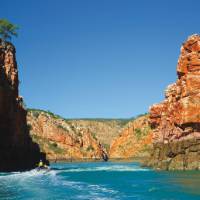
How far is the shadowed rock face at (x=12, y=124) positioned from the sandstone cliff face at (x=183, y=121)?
3206 centimetres

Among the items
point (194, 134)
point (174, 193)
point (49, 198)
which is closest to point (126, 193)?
point (174, 193)

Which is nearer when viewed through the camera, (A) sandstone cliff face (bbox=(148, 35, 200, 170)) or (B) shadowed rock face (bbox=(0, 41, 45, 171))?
(A) sandstone cliff face (bbox=(148, 35, 200, 170))

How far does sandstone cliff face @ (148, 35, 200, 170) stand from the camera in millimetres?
101812

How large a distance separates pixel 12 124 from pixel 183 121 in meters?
40.6

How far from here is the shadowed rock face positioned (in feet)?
Result: 349

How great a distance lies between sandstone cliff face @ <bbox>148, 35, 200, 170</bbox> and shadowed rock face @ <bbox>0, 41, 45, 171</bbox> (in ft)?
105

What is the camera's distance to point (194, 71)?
109m

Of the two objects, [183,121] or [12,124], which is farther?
[12,124]

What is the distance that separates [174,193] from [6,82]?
219 ft

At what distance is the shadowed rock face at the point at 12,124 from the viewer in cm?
10625

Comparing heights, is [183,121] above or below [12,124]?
below

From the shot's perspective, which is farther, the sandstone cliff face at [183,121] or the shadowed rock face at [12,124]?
the shadowed rock face at [12,124]

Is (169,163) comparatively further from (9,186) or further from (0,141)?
(9,186)

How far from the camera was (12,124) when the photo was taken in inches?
4560
